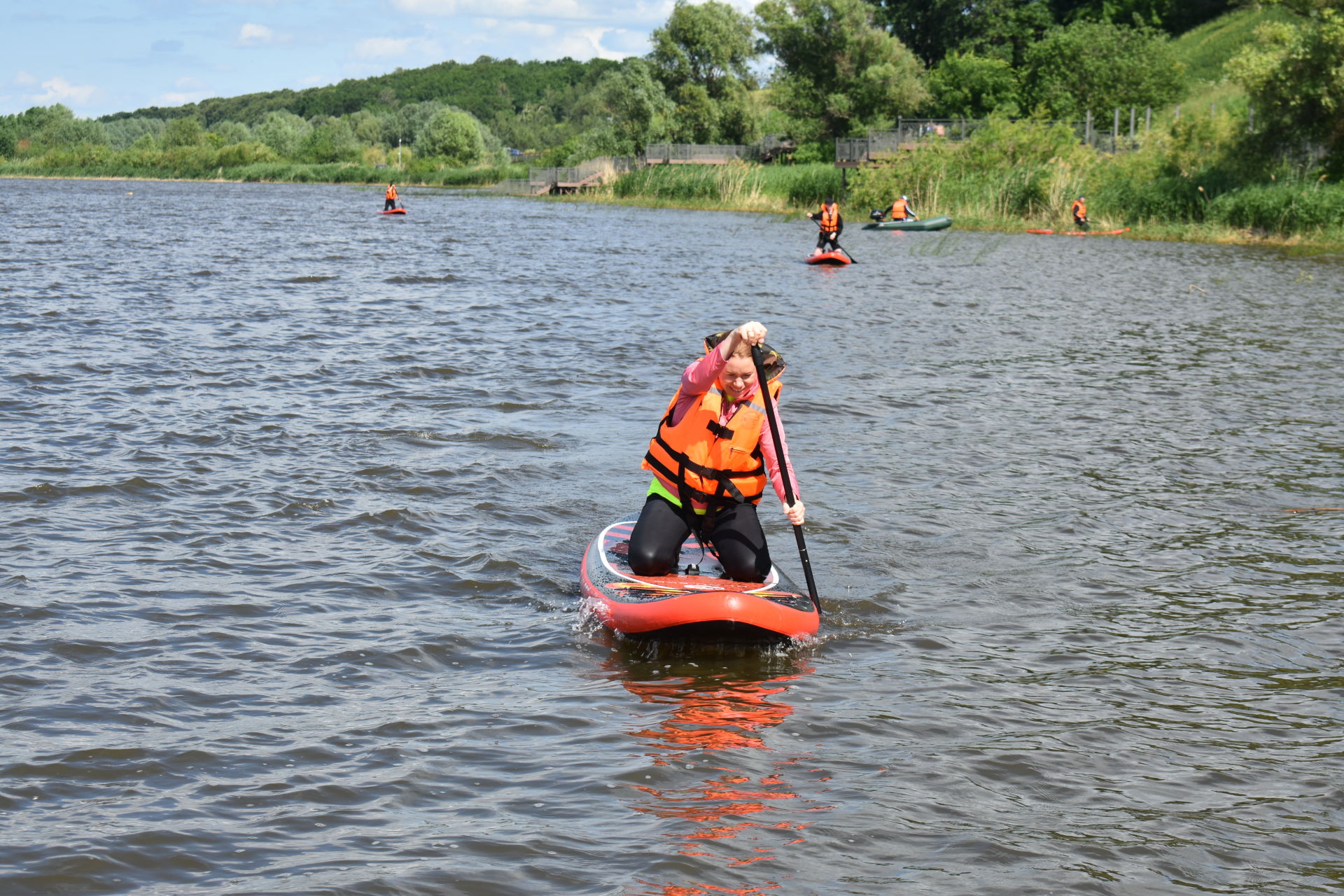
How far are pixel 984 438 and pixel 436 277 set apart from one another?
1646 centimetres

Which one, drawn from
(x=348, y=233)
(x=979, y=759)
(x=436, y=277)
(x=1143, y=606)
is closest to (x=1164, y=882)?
(x=979, y=759)

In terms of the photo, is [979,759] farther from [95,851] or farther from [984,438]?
[984,438]

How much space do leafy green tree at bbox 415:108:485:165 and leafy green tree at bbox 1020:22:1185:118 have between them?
201 feet

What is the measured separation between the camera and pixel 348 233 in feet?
130

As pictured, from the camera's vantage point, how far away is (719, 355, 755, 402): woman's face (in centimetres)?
636

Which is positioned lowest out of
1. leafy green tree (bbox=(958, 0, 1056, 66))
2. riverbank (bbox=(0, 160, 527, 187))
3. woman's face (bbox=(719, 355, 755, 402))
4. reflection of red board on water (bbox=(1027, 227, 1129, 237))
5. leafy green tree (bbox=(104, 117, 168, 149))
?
woman's face (bbox=(719, 355, 755, 402))

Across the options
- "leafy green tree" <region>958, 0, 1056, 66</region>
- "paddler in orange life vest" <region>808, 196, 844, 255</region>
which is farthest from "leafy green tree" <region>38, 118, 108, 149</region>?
"paddler in orange life vest" <region>808, 196, 844, 255</region>

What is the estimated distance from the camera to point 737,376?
6.47 metres

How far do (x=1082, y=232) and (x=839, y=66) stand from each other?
115 ft

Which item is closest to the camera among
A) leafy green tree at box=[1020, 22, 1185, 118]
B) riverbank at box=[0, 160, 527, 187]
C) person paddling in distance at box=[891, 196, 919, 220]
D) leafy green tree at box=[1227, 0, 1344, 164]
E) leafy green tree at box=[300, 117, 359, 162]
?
leafy green tree at box=[1227, 0, 1344, 164]

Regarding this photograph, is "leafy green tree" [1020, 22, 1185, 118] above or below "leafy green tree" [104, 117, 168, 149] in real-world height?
below

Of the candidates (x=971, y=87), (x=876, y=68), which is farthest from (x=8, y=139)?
(x=971, y=87)

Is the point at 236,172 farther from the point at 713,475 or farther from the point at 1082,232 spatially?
the point at 713,475

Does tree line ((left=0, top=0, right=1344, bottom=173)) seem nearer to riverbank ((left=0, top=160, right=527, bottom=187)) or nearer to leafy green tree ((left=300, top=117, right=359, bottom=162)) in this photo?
riverbank ((left=0, top=160, right=527, bottom=187))
